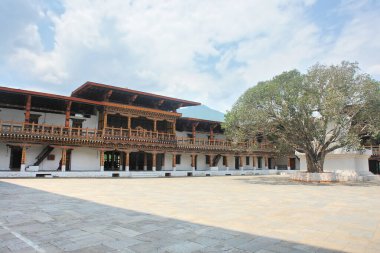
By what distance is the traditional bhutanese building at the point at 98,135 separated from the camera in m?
22.3

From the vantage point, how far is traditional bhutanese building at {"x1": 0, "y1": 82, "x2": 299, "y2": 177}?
22.3 metres

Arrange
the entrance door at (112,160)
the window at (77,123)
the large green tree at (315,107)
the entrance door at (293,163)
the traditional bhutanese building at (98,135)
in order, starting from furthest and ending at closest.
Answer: the entrance door at (293,163)
the entrance door at (112,160)
the window at (77,123)
the traditional bhutanese building at (98,135)
the large green tree at (315,107)

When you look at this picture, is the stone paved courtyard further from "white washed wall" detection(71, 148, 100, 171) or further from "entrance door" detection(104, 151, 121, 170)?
"entrance door" detection(104, 151, 121, 170)

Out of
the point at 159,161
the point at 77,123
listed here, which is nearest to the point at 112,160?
the point at 77,123

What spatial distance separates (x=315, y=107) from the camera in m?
19.5

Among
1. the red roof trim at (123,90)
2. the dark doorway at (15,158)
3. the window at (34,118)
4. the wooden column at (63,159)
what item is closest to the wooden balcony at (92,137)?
the wooden column at (63,159)

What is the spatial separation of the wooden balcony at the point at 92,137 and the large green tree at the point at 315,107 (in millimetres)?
4014

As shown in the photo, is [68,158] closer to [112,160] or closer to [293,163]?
[112,160]

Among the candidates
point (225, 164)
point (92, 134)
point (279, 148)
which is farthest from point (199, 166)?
point (92, 134)

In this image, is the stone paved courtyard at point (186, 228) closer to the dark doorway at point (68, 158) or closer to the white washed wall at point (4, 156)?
the white washed wall at point (4, 156)

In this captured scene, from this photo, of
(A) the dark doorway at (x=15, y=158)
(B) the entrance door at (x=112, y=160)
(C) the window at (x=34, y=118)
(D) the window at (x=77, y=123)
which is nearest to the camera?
(A) the dark doorway at (x=15, y=158)

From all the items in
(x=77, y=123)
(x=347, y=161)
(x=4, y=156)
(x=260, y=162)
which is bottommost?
(x=260, y=162)

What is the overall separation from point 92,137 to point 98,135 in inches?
32.5

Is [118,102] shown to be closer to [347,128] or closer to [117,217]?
[347,128]
